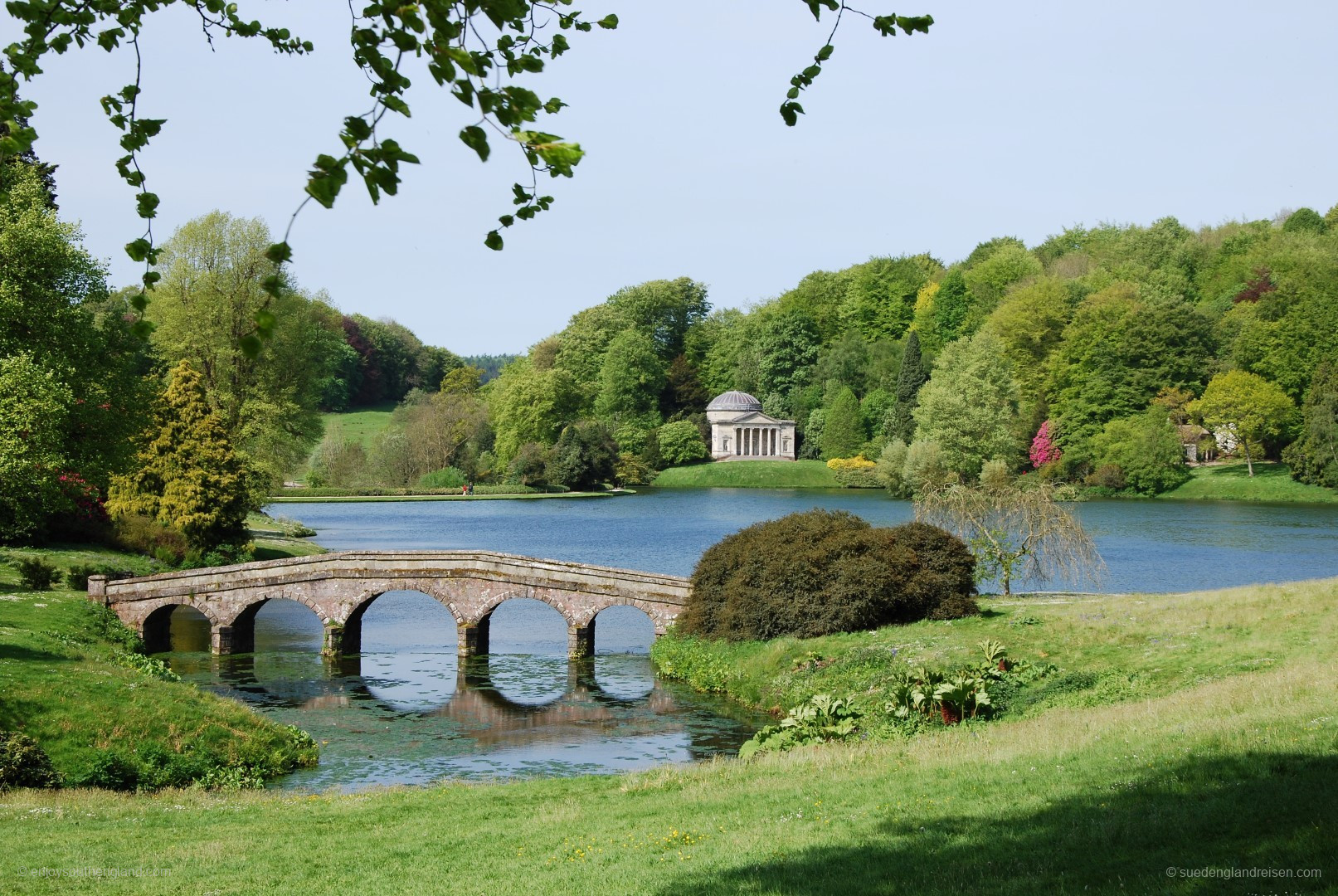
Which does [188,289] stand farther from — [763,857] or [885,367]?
[885,367]

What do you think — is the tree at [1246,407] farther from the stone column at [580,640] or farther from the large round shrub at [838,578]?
the stone column at [580,640]

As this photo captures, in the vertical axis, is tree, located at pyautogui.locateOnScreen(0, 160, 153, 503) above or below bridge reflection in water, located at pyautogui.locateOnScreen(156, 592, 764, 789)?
above

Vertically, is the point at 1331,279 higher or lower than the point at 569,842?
higher

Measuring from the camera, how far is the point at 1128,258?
→ 381 feet

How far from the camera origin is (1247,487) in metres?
81.3

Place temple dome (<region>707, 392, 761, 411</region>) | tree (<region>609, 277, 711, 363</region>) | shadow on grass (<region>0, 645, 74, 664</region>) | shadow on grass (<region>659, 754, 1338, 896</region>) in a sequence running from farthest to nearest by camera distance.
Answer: tree (<region>609, 277, 711, 363</region>)
temple dome (<region>707, 392, 761, 411</region>)
shadow on grass (<region>0, 645, 74, 664</region>)
shadow on grass (<region>659, 754, 1338, 896</region>)

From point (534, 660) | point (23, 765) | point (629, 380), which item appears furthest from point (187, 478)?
point (629, 380)

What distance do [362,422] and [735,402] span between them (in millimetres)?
39671

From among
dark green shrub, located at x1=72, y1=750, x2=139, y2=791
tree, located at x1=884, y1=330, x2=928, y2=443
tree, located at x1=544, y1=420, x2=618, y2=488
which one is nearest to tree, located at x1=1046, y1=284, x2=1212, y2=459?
tree, located at x1=884, y1=330, x2=928, y2=443

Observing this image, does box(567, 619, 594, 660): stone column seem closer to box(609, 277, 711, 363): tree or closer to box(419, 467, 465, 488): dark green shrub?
box(419, 467, 465, 488): dark green shrub

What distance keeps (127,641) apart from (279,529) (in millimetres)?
31035

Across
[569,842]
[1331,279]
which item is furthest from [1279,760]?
[1331,279]

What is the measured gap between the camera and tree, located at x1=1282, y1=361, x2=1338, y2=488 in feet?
252

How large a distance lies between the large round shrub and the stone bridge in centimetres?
583
